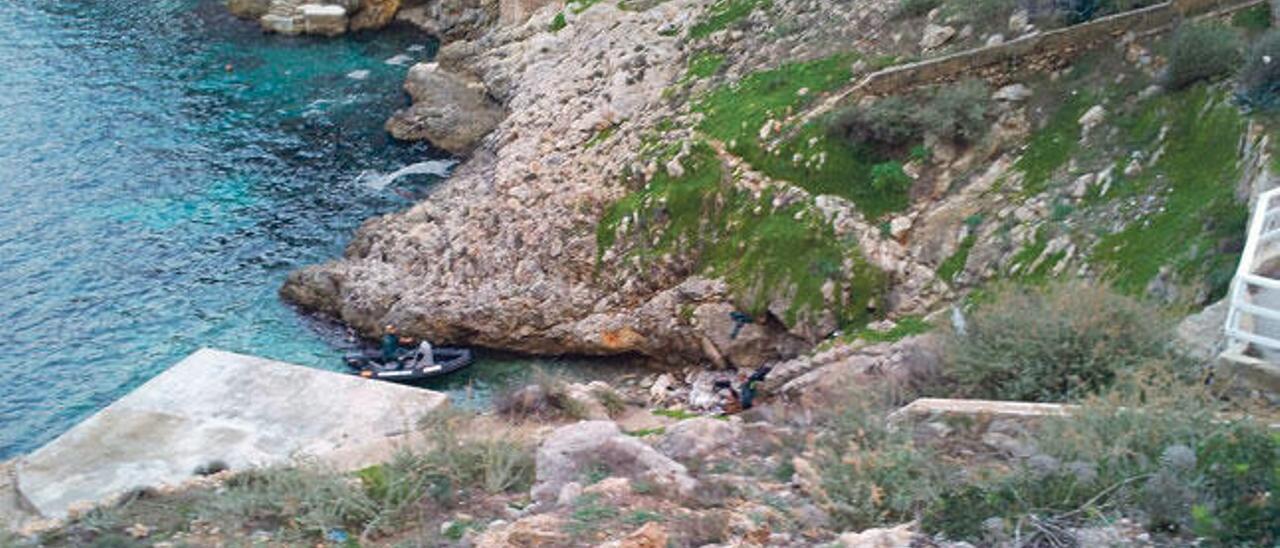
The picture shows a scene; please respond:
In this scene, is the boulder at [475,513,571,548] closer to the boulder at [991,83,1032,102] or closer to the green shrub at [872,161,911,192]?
the green shrub at [872,161,911,192]

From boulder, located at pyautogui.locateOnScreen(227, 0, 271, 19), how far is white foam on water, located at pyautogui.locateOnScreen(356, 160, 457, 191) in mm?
13464

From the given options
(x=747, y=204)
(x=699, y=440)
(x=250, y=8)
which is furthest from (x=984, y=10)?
(x=250, y=8)

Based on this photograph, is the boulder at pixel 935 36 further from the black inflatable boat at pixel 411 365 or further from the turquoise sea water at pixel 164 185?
the black inflatable boat at pixel 411 365

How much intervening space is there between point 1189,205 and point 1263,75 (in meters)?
1.99

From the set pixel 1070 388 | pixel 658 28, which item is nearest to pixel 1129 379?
pixel 1070 388

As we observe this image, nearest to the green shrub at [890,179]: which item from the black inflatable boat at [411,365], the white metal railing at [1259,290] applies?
the white metal railing at [1259,290]

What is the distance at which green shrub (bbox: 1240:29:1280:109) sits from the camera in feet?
53.8

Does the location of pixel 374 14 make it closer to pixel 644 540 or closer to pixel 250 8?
pixel 250 8

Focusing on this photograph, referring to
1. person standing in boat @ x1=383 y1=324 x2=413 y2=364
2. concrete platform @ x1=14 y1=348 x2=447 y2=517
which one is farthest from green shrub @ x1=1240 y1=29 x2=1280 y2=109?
person standing in boat @ x1=383 y1=324 x2=413 y2=364

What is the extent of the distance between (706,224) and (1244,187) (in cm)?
903

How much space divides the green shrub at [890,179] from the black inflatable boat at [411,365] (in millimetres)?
8074

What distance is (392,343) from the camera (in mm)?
23625

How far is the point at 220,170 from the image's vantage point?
31234 millimetres

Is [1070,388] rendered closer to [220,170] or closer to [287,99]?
[220,170]
